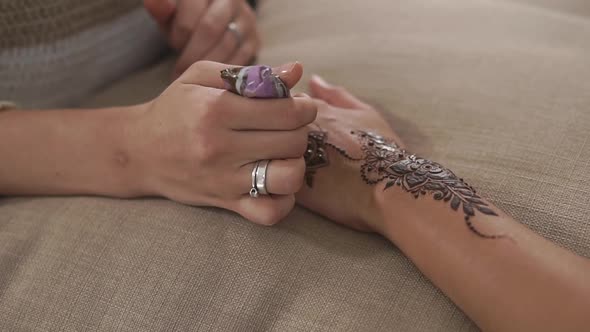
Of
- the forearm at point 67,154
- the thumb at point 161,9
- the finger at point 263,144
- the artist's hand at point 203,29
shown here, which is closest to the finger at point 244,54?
the artist's hand at point 203,29

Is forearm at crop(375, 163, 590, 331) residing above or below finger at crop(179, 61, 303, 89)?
below

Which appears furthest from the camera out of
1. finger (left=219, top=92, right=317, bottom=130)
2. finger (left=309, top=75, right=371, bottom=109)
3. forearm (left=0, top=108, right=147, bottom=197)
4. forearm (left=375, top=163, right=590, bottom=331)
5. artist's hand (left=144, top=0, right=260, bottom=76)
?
artist's hand (left=144, top=0, right=260, bottom=76)

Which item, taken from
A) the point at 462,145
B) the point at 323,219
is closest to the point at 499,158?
the point at 462,145

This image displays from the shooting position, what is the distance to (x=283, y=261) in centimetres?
69

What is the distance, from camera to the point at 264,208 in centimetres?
71

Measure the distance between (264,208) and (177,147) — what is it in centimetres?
14

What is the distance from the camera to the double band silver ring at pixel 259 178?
2.32ft

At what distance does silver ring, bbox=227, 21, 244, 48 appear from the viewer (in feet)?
3.55

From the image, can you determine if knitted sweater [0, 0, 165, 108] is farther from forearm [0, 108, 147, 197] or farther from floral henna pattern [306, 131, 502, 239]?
floral henna pattern [306, 131, 502, 239]

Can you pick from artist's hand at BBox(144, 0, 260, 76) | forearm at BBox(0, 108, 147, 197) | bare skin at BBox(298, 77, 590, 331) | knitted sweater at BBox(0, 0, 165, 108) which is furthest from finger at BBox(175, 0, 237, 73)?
bare skin at BBox(298, 77, 590, 331)

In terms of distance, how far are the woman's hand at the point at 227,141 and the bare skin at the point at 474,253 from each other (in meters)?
0.10

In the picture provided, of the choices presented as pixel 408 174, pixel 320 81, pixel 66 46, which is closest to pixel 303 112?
pixel 408 174

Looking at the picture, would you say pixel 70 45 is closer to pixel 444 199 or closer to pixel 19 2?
pixel 19 2

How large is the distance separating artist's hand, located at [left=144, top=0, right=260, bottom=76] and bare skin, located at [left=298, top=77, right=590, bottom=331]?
1.25 feet
